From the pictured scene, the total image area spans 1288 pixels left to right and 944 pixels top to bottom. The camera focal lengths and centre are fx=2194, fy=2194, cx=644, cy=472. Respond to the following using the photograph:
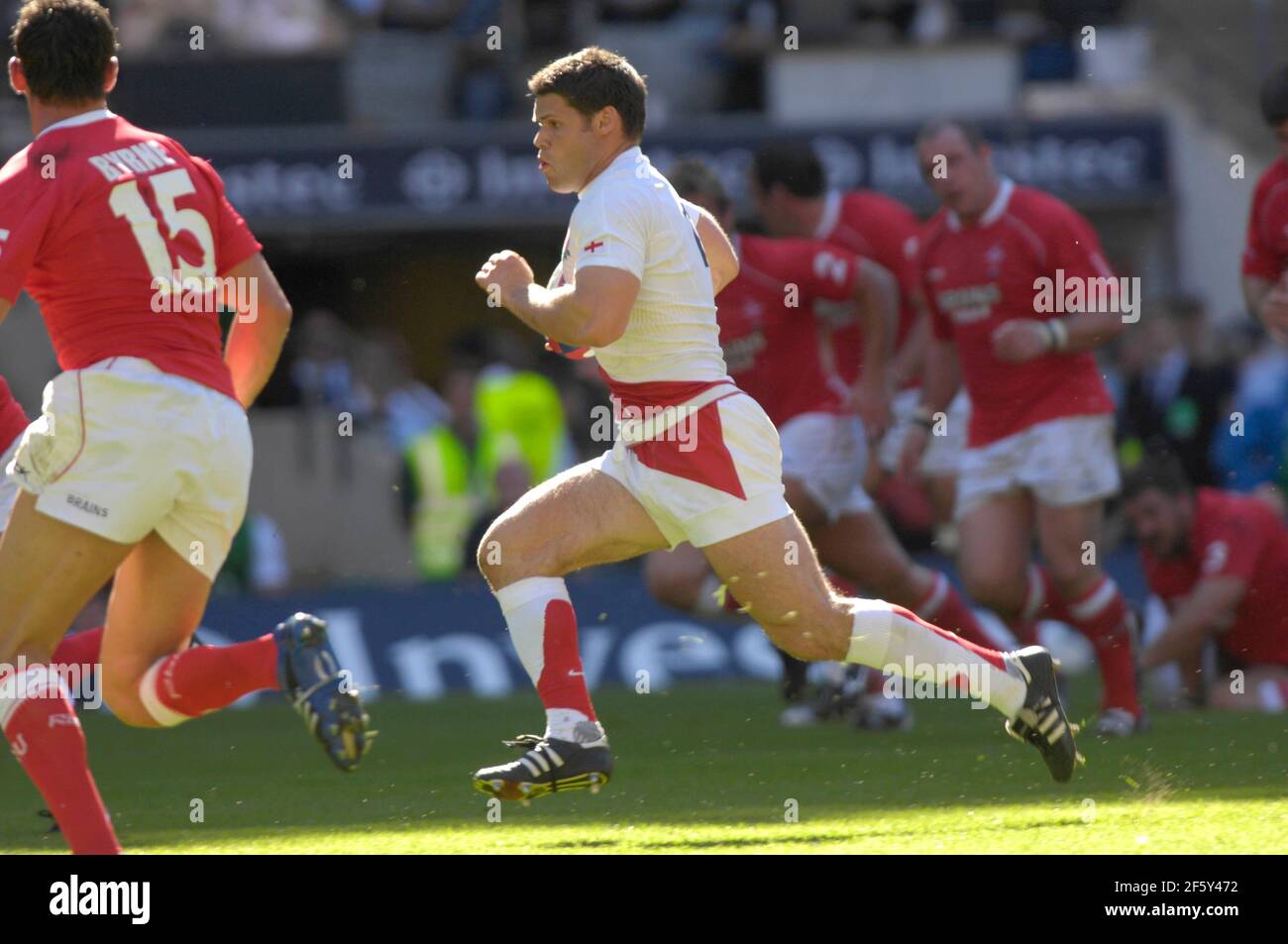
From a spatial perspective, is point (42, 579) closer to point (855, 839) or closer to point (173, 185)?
point (173, 185)

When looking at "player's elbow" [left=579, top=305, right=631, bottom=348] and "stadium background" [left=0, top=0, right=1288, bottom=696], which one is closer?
"player's elbow" [left=579, top=305, right=631, bottom=348]

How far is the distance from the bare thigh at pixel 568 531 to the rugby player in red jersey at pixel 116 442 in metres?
0.62

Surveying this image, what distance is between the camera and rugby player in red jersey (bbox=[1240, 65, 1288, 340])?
27.0ft

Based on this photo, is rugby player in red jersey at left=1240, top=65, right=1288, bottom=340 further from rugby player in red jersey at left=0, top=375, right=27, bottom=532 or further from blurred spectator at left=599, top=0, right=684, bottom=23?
blurred spectator at left=599, top=0, right=684, bottom=23

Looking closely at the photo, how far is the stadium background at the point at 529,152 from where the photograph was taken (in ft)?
49.2

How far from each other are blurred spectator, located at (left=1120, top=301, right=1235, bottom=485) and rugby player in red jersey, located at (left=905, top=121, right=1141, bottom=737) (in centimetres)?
560

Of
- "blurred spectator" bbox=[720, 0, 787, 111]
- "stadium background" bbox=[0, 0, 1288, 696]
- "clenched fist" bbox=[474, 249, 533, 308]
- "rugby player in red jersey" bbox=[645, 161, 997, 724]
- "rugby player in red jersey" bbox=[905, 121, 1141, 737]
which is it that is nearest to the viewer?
"clenched fist" bbox=[474, 249, 533, 308]

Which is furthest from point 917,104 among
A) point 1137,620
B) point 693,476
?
point 693,476

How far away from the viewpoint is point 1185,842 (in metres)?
5.55

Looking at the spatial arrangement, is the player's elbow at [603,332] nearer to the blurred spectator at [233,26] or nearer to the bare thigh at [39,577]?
the bare thigh at [39,577]

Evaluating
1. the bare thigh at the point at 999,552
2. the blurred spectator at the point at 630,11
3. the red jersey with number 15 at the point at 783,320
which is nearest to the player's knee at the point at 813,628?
the bare thigh at the point at 999,552

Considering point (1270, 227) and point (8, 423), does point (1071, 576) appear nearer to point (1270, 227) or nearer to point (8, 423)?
point (1270, 227)

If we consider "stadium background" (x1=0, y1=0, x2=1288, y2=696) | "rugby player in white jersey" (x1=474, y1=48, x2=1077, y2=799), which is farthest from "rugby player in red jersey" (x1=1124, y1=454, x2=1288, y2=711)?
"stadium background" (x1=0, y1=0, x2=1288, y2=696)
